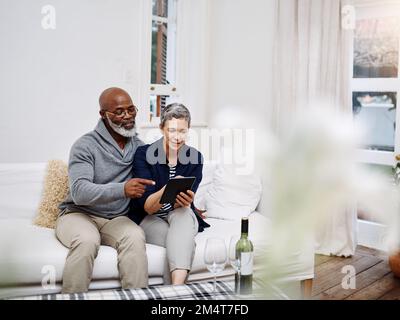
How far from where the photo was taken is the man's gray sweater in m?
1.56

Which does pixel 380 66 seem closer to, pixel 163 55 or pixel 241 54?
pixel 241 54

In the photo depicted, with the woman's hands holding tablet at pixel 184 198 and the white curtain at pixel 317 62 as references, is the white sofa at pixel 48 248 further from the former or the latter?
the white curtain at pixel 317 62

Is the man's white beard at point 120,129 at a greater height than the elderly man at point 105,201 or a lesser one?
greater

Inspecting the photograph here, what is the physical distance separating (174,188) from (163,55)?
64.3 inches

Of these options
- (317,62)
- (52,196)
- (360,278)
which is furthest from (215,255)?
(317,62)

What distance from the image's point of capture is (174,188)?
1506mm

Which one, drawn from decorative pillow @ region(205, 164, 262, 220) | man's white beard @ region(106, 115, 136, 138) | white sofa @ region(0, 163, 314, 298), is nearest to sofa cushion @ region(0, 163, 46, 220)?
white sofa @ region(0, 163, 314, 298)

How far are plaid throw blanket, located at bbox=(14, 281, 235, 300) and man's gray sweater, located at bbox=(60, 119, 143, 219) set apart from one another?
1.56 feet

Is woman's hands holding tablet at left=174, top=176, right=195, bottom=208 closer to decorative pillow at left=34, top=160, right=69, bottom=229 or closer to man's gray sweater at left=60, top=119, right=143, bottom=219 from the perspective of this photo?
man's gray sweater at left=60, top=119, right=143, bottom=219

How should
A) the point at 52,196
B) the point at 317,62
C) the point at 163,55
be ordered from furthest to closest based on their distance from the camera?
the point at 163,55
the point at 317,62
the point at 52,196

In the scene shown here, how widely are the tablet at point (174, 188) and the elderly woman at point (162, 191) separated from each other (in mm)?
36

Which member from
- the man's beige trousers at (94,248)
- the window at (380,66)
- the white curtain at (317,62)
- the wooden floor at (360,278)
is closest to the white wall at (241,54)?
the white curtain at (317,62)

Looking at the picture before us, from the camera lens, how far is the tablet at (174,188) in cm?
148

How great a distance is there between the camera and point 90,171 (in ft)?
5.29
